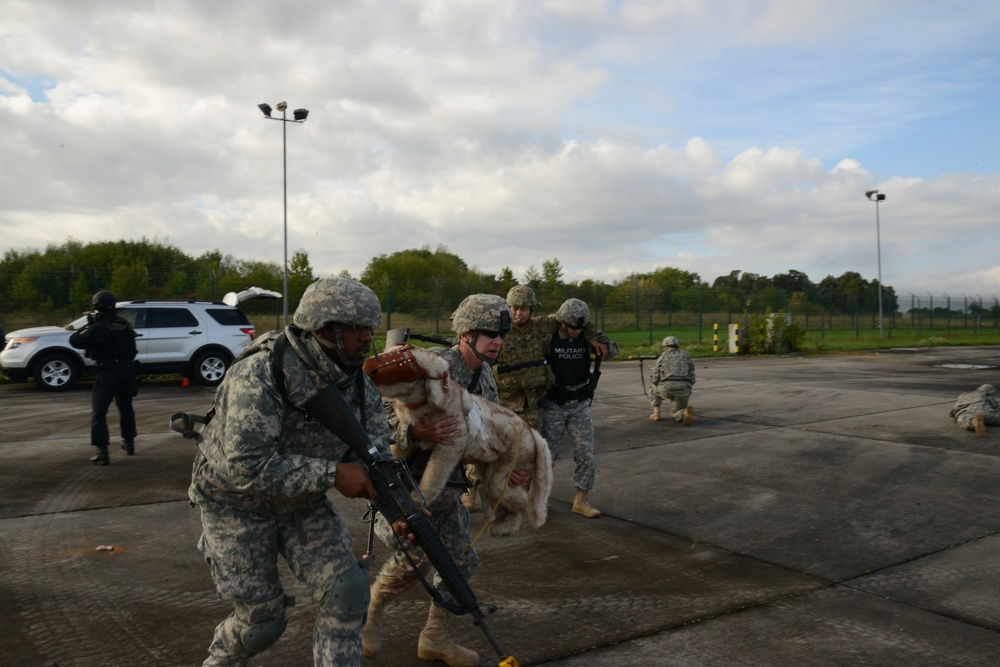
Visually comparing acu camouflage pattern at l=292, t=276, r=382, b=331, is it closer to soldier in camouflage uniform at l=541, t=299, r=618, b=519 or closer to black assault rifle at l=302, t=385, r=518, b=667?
black assault rifle at l=302, t=385, r=518, b=667

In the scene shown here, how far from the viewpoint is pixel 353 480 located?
2.77 meters

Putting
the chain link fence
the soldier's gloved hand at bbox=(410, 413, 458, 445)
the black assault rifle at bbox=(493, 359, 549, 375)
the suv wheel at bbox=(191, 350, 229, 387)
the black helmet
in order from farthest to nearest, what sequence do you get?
the chain link fence < the suv wheel at bbox=(191, 350, 229, 387) < the black helmet < the black assault rifle at bbox=(493, 359, 549, 375) < the soldier's gloved hand at bbox=(410, 413, 458, 445)

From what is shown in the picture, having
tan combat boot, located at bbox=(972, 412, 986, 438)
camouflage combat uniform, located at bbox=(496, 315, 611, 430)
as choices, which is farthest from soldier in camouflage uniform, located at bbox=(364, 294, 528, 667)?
tan combat boot, located at bbox=(972, 412, 986, 438)

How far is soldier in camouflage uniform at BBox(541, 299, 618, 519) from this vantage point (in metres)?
6.57

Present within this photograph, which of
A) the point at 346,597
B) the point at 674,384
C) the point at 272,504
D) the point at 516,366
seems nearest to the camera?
the point at 346,597

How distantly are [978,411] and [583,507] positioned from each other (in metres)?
6.33

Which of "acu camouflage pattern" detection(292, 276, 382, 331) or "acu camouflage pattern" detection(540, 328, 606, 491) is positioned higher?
"acu camouflage pattern" detection(292, 276, 382, 331)

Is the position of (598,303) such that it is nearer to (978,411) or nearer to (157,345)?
(157,345)

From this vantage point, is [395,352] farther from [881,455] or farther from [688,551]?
[881,455]

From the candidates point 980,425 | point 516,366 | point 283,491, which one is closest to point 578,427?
point 516,366

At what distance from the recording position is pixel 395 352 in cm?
348

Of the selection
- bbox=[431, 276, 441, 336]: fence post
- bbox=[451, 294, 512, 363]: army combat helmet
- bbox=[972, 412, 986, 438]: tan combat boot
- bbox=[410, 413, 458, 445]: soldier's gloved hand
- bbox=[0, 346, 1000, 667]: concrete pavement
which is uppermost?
bbox=[431, 276, 441, 336]: fence post

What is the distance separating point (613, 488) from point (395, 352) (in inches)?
180

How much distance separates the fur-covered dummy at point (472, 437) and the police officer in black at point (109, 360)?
19.8ft
